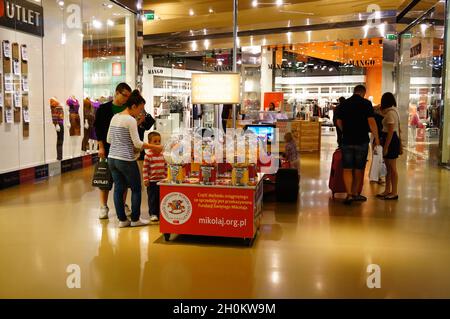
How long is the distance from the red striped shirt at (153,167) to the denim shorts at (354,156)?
99.9 inches

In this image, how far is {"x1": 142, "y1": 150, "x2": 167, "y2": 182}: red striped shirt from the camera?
5.16 metres

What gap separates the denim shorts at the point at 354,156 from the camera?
246 inches

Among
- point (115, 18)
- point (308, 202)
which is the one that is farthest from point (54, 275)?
point (115, 18)

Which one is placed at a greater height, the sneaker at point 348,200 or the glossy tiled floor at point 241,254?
the sneaker at point 348,200

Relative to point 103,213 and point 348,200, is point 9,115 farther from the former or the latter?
point 348,200

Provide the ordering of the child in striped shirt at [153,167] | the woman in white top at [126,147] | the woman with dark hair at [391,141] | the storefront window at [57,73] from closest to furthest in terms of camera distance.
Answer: the woman in white top at [126,147], the child in striped shirt at [153,167], the woman with dark hair at [391,141], the storefront window at [57,73]

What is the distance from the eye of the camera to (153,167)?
518 centimetres

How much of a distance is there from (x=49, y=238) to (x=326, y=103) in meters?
22.8

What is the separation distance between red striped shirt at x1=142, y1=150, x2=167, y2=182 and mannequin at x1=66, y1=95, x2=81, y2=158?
5358mm

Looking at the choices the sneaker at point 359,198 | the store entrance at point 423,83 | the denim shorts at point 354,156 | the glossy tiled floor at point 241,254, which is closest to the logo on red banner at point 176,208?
the glossy tiled floor at point 241,254

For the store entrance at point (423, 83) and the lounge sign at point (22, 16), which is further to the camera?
the store entrance at point (423, 83)

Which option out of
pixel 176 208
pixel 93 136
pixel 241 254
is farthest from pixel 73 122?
pixel 241 254

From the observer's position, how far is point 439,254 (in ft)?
13.9

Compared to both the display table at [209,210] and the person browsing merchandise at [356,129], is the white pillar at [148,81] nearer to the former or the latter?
the person browsing merchandise at [356,129]
